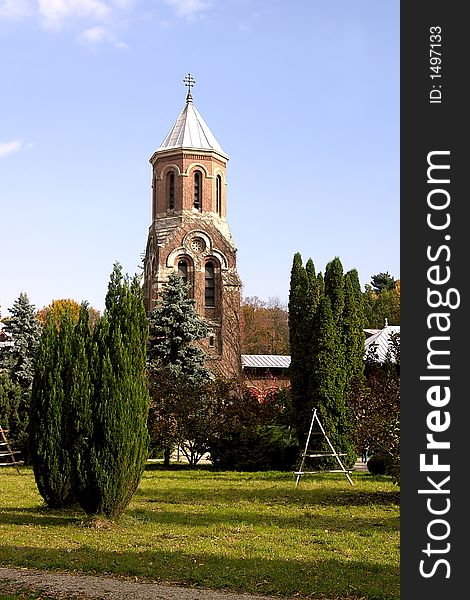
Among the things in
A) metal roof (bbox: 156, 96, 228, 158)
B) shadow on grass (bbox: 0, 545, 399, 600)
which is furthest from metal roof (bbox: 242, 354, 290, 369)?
shadow on grass (bbox: 0, 545, 399, 600)

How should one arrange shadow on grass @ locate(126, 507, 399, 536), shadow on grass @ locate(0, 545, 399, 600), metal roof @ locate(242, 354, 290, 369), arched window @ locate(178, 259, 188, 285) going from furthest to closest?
metal roof @ locate(242, 354, 290, 369)
arched window @ locate(178, 259, 188, 285)
shadow on grass @ locate(126, 507, 399, 536)
shadow on grass @ locate(0, 545, 399, 600)

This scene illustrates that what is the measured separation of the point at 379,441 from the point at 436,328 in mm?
11192

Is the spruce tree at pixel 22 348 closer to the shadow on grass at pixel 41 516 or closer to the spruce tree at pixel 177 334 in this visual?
the spruce tree at pixel 177 334

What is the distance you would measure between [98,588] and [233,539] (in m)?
3.31

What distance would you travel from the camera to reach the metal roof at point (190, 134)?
150ft

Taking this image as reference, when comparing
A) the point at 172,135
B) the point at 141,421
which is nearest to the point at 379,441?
the point at 141,421

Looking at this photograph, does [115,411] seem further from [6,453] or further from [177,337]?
[177,337]

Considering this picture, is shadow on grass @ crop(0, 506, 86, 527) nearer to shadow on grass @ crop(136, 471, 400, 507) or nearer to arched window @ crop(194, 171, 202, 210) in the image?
shadow on grass @ crop(136, 471, 400, 507)

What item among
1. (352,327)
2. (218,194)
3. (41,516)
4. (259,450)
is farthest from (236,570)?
(218,194)

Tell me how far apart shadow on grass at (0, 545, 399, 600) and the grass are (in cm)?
1

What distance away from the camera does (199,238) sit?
145 ft

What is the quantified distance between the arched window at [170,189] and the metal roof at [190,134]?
1.62m

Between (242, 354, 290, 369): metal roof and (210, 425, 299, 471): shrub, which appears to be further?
(242, 354, 290, 369): metal roof

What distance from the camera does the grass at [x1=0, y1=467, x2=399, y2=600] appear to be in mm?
8547
